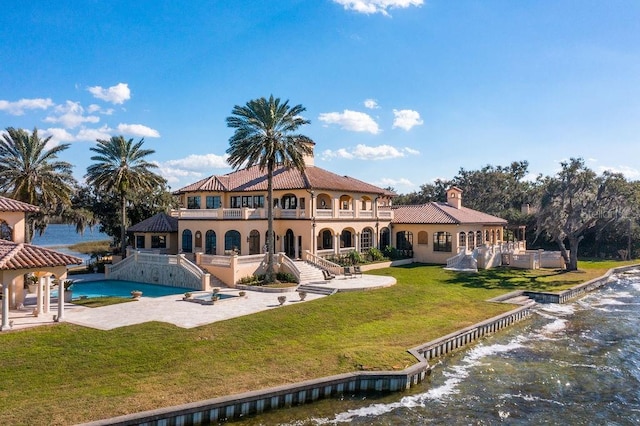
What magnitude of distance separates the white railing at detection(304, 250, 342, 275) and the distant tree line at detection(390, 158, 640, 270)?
67.0 feet

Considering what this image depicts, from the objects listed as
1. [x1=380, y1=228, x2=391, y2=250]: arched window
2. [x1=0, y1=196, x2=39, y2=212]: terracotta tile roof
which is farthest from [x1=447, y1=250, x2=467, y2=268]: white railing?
[x1=0, y1=196, x2=39, y2=212]: terracotta tile roof

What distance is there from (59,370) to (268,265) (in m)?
19.3

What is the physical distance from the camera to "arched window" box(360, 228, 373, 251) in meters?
45.9

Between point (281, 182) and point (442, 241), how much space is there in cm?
1745

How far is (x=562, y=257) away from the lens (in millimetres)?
47625

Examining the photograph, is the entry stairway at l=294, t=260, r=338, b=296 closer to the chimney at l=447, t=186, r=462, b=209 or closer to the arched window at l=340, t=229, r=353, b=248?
the arched window at l=340, t=229, r=353, b=248

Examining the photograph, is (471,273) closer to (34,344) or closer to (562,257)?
(562,257)

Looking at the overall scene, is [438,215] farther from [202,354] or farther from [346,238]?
[202,354]

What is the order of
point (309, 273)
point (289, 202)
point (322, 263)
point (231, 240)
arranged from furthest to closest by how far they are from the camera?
point (289, 202)
point (231, 240)
point (322, 263)
point (309, 273)

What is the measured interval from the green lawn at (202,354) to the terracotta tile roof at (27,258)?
2.88 metres

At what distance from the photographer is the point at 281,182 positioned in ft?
141

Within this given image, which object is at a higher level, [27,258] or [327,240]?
[327,240]

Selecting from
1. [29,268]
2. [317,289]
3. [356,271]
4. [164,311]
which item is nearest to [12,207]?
[29,268]

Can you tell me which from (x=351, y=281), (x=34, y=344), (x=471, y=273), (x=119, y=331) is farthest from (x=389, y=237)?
(x=34, y=344)
